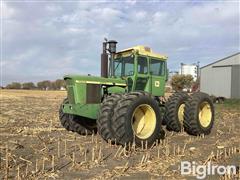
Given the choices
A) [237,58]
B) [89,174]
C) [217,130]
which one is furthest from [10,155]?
[237,58]

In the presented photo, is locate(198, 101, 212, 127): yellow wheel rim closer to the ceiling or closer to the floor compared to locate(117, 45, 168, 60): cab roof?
closer to the floor

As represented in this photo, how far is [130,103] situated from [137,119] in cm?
101

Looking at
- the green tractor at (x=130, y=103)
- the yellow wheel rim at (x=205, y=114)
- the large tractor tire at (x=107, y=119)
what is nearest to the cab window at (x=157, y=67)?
the green tractor at (x=130, y=103)

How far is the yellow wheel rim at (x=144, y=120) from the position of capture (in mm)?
10805

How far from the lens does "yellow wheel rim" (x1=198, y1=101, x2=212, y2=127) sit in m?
13.7

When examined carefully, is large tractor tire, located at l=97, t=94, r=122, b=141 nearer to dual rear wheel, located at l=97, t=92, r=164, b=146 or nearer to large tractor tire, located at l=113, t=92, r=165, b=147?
dual rear wheel, located at l=97, t=92, r=164, b=146

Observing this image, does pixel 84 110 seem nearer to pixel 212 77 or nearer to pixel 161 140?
pixel 161 140

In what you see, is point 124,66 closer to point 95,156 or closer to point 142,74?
point 142,74

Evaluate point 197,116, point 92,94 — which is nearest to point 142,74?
point 92,94

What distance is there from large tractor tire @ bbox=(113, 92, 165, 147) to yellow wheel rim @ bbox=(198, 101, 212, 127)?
325 cm

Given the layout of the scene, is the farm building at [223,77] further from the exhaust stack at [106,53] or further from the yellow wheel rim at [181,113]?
the exhaust stack at [106,53]

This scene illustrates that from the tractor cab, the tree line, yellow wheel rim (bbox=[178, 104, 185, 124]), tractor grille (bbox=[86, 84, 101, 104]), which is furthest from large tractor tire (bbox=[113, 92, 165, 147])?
the tree line

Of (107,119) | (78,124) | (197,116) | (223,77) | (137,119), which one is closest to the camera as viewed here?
(107,119)

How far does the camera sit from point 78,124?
12.5m
